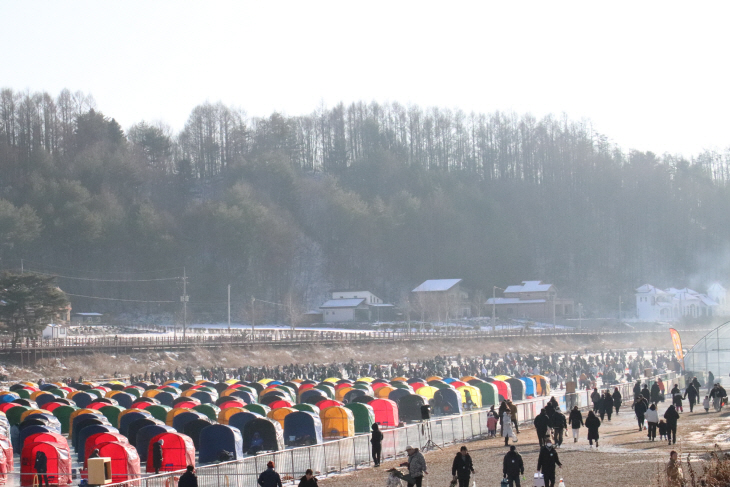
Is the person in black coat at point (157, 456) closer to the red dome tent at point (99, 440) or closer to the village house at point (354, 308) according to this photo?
the red dome tent at point (99, 440)

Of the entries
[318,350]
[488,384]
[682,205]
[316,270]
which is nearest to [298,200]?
[316,270]

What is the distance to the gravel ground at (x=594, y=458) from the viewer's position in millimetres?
16156

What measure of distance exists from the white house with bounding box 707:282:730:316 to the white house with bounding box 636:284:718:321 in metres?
1.45

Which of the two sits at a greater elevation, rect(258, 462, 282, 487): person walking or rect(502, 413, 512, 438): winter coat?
rect(258, 462, 282, 487): person walking

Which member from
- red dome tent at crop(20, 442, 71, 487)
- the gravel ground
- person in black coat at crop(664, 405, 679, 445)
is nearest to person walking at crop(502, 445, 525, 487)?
the gravel ground

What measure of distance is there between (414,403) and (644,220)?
109 metres

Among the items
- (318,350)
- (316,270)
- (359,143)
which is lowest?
(318,350)

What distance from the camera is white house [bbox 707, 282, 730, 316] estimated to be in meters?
108

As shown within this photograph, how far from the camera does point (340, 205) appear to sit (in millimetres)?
111625

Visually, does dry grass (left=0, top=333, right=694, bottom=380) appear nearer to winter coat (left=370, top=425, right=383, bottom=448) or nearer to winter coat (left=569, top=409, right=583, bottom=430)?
winter coat (left=370, top=425, right=383, bottom=448)

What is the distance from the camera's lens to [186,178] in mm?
119250

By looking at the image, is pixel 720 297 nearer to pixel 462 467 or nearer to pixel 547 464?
pixel 547 464

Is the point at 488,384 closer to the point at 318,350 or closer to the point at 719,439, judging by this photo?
the point at 719,439

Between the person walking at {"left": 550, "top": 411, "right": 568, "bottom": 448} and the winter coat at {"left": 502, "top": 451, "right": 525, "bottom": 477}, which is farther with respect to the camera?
the person walking at {"left": 550, "top": 411, "right": 568, "bottom": 448}
